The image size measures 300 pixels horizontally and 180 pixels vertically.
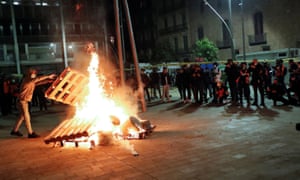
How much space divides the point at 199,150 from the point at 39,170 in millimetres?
3187

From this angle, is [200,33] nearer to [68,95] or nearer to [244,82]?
[244,82]

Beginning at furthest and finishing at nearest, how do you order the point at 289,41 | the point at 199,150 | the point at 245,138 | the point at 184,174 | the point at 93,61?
the point at 289,41 < the point at 93,61 < the point at 245,138 < the point at 199,150 < the point at 184,174

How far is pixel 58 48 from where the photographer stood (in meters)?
50.6

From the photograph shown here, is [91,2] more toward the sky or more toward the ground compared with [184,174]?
more toward the sky

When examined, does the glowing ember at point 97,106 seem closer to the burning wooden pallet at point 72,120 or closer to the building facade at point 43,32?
the burning wooden pallet at point 72,120

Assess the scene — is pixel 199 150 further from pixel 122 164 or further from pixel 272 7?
pixel 272 7

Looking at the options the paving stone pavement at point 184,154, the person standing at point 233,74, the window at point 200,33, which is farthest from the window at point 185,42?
the paving stone pavement at point 184,154

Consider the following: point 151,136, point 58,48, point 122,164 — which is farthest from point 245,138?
point 58,48

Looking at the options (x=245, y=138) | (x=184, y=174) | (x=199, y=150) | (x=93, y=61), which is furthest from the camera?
(x=93, y=61)

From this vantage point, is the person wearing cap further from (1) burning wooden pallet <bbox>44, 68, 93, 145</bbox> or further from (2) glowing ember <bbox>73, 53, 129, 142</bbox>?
(2) glowing ember <bbox>73, 53, 129, 142</bbox>

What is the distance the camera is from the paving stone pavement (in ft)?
18.7

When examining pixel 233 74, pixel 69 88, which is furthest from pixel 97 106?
pixel 233 74

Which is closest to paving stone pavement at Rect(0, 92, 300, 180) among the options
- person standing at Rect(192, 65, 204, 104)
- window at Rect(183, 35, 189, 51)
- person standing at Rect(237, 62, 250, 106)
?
person standing at Rect(237, 62, 250, 106)

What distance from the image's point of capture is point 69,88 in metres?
9.62
